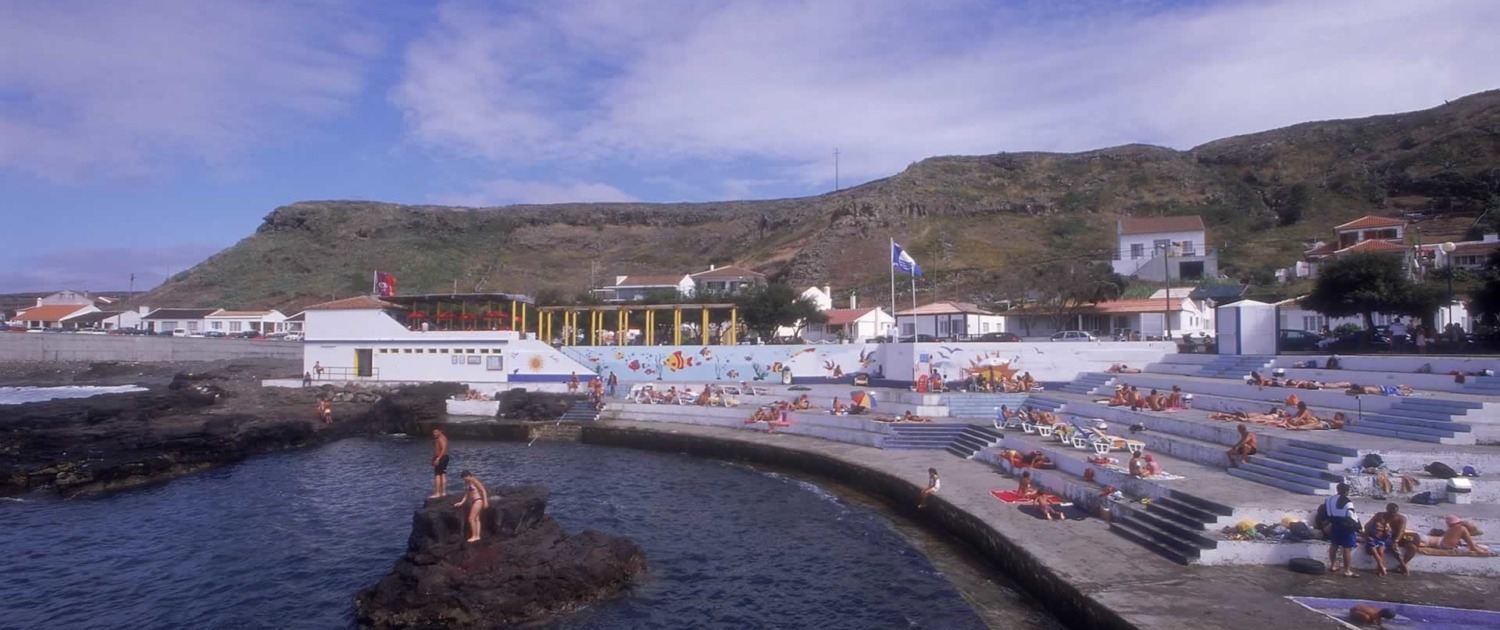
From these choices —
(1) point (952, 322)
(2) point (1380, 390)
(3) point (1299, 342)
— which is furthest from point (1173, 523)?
(1) point (952, 322)

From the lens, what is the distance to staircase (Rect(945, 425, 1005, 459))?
2267 centimetres

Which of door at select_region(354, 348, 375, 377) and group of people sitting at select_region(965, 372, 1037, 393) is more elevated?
door at select_region(354, 348, 375, 377)

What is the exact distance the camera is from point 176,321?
76.2m

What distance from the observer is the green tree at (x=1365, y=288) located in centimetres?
3180

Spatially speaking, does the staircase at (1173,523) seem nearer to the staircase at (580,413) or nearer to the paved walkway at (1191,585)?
the paved walkway at (1191,585)

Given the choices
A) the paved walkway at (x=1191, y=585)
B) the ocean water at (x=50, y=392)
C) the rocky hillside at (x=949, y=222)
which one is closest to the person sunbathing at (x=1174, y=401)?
the paved walkway at (x=1191, y=585)

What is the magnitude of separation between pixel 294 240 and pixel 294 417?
82529 mm

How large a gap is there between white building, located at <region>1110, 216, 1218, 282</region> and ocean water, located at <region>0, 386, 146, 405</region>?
6142 centimetres

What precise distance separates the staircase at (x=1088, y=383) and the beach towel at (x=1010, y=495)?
42.9 ft

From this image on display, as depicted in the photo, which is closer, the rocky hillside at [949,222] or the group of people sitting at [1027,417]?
the group of people sitting at [1027,417]

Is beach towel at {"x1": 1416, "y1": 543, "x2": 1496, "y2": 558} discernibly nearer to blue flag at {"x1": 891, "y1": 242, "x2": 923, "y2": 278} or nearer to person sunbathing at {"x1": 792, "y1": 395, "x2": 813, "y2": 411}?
person sunbathing at {"x1": 792, "y1": 395, "x2": 813, "y2": 411}

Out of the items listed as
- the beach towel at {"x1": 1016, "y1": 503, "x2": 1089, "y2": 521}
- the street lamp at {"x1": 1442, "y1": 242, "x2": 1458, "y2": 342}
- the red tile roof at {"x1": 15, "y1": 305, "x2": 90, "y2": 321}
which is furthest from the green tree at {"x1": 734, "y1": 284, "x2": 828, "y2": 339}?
the red tile roof at {"x1": 15, "y1": 305, "x2": 90, "y2": 321}

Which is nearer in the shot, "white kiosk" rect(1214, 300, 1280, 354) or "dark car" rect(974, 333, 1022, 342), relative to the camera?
"white kiosk" rect(1214, 300, 1280, 354)

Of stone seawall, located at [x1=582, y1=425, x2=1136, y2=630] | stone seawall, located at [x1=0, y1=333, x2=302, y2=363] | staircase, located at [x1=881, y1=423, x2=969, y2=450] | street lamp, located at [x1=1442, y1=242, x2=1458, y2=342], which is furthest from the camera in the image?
stone seawall, located at [x1=0, y1=333, x2=302, y2=363]
